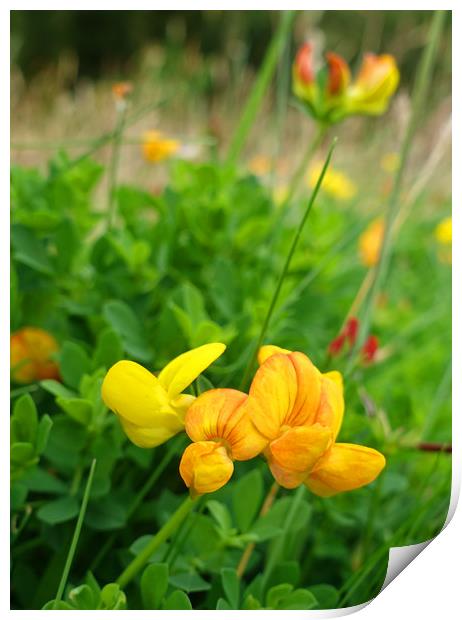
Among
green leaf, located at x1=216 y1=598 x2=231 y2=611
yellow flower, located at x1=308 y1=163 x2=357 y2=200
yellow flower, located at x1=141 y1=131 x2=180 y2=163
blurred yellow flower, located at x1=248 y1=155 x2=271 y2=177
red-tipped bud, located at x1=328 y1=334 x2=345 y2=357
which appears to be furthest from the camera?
blurred yellow flower, located at x1=248 y1=155 x2=271 y2=177

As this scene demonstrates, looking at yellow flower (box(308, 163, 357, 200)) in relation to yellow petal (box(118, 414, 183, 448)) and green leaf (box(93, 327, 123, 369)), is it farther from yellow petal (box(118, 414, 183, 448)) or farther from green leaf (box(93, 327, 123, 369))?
yellow petal (box(118, 414, 183, 448))

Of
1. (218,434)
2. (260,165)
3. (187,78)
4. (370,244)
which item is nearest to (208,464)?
(218,434)

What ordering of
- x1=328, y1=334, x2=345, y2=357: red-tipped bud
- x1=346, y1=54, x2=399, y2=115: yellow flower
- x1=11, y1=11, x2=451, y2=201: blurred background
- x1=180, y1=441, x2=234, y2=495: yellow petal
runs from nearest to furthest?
x1=180, y1=441, x2=234, y2=495: yellow petal < x1=328, y1=334, x2=345, y2=357: red-tipped bud < x1=346, y1=54, x2=399, y2=115: yellow flower < x1=11, y1=11, x2=451, y2=201: blurred background

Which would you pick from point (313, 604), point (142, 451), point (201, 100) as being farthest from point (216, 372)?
point (201, 100)

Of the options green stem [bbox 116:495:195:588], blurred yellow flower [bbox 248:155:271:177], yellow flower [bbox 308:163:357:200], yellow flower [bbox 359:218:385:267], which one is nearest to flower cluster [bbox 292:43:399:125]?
yellow flower [bbox 359:218:385:267]

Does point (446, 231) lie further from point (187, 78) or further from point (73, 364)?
point (187, 78)
